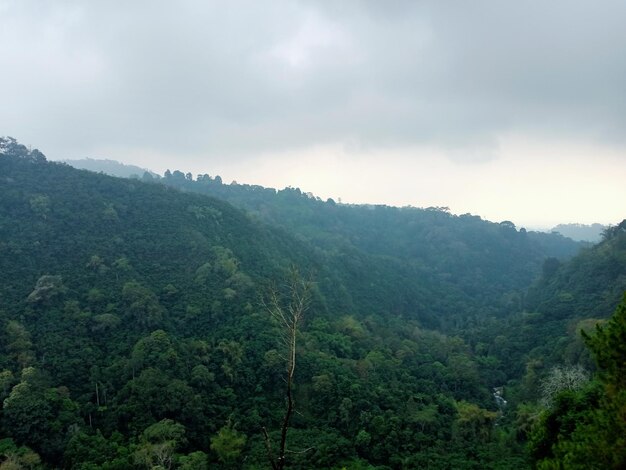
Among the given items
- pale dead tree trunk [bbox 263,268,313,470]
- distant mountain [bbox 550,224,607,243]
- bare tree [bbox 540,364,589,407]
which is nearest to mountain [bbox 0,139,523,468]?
bare tree [bbox 540,364,589,407]

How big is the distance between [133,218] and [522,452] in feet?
127

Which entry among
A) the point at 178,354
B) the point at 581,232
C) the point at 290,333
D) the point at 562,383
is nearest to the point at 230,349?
the point at 178,354

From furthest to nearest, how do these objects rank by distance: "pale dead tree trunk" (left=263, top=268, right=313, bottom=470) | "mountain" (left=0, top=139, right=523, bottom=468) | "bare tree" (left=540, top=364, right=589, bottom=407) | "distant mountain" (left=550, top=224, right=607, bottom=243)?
"distant mountain" (left=550, top=224, right=607, bottom=243)
"bare tree" (left=540, top=364, right=589, bottom=407)
"mountain" (left=0, top=139, right=523, bottom=468)
"pale dead tree trunk" (left=263, top=268, right=313, bottom=470)

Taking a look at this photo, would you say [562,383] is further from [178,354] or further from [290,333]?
[290,333]

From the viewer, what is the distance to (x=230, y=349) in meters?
30.0

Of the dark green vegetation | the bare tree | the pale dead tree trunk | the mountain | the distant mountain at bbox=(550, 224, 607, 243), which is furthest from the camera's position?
the distant mountain at bbox=(550, 224, 607, 243)

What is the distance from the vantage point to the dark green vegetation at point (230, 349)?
21859 millimetres

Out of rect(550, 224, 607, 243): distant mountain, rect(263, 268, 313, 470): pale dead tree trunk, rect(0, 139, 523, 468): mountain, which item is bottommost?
rect(0, 139, 523, 468): mountain

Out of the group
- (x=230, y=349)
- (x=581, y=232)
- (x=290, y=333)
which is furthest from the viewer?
(x=581, y=232)

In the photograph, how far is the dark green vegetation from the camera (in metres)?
21.9

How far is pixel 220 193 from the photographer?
90812mm

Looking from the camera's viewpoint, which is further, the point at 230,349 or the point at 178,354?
the point at 230,349

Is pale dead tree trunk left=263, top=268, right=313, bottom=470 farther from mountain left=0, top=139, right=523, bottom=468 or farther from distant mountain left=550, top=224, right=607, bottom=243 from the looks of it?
distant mountain left=550, top=224, right=607, bottom=243

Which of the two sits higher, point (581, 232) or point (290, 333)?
point (581, 232)
